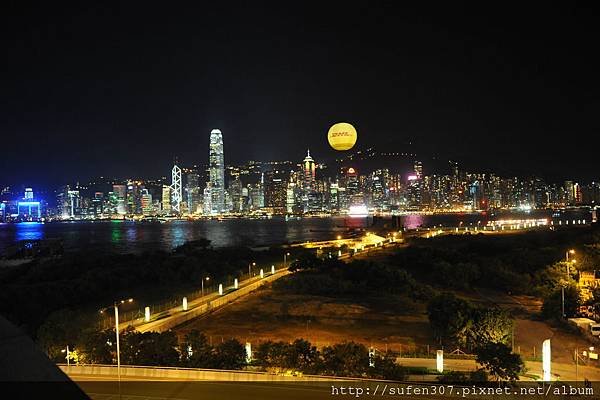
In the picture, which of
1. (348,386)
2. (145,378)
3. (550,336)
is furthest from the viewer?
(550,336)

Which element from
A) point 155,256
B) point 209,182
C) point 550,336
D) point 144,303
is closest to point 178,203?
point 209,182

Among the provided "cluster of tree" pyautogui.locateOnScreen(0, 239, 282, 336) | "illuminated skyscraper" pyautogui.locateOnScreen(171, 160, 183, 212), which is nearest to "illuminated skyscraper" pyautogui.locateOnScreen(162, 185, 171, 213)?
"illuminated skyscraper" pyautogui.locateOnScreen(171, 160, 183, 212)

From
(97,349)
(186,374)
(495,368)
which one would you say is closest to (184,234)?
(97,349)

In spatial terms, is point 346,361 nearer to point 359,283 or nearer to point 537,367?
point 537,367

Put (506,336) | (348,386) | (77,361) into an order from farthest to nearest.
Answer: (506,336)
(77,361)
(348,386)

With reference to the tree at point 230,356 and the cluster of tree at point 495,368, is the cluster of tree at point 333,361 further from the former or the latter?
the cluster of tree at point 495,368

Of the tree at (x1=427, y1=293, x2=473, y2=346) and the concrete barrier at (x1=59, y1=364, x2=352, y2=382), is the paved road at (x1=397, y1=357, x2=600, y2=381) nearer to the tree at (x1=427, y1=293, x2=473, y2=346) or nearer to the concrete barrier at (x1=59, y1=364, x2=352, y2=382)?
the tree at (x1=427, y1=293, x2=473, y2=346)

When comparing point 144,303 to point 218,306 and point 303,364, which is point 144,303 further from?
point 303,364
